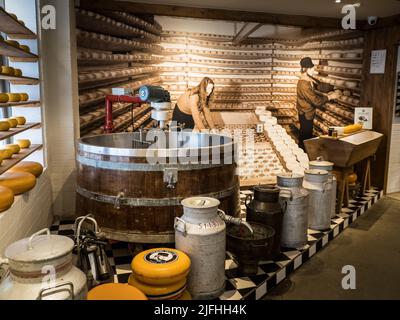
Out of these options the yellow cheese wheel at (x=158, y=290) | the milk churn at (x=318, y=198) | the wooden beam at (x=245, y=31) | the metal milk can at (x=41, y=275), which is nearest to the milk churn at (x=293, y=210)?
the milk churn at (x=318, y=198)

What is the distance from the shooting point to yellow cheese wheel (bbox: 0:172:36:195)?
3082 mm

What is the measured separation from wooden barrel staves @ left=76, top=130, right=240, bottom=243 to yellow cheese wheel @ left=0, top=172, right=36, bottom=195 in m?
0.53

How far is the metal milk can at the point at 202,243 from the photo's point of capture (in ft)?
9.11

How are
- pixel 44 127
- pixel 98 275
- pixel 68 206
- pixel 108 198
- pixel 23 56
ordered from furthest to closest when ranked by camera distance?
1. pixel 68 206
2. pixel 44 127
3. pixel 23 56
4. pixel 108 198
5. pixel 98 275

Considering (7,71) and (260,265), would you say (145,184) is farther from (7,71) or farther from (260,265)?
(7,71)

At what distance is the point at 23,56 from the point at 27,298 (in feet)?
9.09

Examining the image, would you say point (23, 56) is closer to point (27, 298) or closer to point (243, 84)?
point (27, 298)

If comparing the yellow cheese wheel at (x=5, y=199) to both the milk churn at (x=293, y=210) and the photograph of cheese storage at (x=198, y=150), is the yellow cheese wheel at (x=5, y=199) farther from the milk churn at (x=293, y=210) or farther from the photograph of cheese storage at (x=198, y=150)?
the milk churn at (x=293, y=210)

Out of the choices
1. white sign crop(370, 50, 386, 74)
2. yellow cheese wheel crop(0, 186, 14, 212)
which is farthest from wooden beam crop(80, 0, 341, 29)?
yellow cheese wheel crop(0, 186, 14, 212)

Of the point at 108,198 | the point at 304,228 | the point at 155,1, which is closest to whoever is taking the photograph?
the point at 108,198

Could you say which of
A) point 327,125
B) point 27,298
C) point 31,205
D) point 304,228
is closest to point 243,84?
→ point 327,125

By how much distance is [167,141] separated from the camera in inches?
193

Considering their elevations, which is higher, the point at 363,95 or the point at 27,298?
the point at 363,95

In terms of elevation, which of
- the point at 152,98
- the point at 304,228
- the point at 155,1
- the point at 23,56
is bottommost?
the point at 304,228
